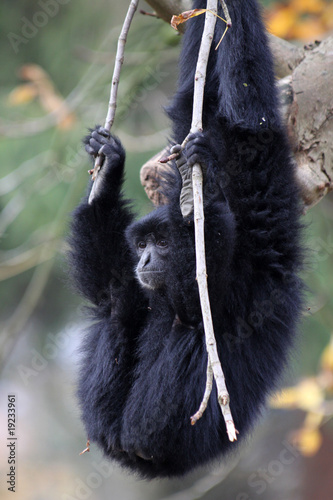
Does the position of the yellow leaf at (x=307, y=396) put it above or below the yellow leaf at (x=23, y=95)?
below

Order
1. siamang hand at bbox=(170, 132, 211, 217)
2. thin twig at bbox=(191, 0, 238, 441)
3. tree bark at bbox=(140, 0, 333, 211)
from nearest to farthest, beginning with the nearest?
thin twig at bbox=(191, 0, 238, 441) → siamang hand at bbox=(170, 132, 211, 217) → tree bark at bbox=(140, 0, 333, 211)

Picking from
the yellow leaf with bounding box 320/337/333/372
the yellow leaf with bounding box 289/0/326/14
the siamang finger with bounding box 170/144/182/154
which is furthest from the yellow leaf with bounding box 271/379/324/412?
the yellow leaf with bounding box 289/0/326/14

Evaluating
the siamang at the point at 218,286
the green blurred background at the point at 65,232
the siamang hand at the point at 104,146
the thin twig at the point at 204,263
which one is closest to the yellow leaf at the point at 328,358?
the green blurred background at the point at 65,232

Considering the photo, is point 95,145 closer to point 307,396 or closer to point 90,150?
point 90,150

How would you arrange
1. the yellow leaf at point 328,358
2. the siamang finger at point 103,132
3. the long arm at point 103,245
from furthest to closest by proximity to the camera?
the yellow leaf at point 328,358 → the long arm at point 103,245 → the siamang finger at point 103,132

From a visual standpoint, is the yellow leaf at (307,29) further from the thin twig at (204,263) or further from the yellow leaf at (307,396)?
the thin twig at (204,263)

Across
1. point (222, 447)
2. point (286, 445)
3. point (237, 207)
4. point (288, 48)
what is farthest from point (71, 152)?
point (286, 445)

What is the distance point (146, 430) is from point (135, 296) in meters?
0.99

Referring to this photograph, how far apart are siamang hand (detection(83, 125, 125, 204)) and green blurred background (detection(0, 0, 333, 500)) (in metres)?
0.63

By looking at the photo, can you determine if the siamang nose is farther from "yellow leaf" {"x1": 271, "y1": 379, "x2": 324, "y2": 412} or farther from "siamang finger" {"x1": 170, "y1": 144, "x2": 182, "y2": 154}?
"yellow leaf" {"x1": 271, "y1": 379, "x2": 324, "y2": 412}

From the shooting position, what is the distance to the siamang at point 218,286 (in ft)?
11.1

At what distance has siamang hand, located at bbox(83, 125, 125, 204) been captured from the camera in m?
3.75

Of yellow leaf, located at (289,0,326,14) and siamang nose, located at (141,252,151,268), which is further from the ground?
yellow leaf, located at (289,0,326,14)

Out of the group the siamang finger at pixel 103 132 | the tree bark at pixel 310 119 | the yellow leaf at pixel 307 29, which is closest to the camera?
the siamang finger at pixel 103 132
